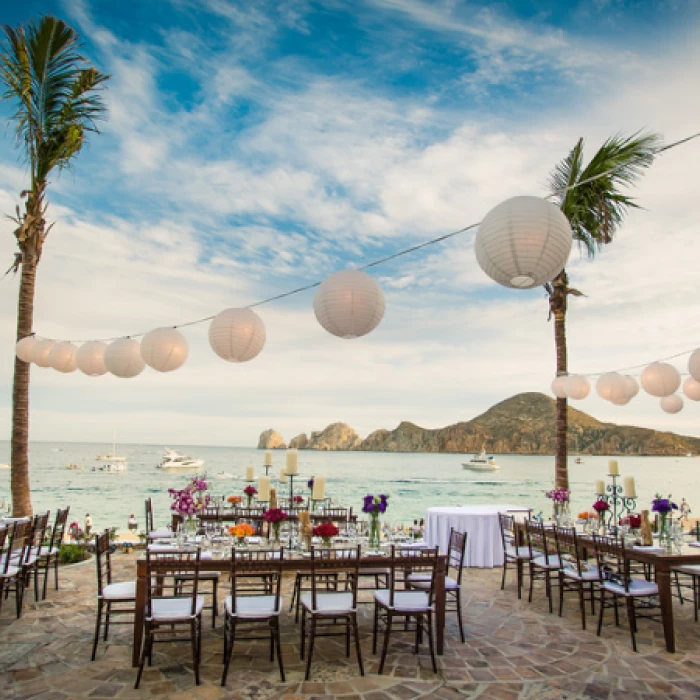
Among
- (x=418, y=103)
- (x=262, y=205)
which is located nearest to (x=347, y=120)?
(x=418, y=103)

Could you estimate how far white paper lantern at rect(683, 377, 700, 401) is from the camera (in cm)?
846

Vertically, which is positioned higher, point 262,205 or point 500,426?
point 262,205

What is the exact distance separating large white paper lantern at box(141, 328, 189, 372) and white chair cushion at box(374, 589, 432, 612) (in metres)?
3.10

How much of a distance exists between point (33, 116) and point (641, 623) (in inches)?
408

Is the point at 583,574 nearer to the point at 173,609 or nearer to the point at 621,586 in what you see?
the point at 621,586

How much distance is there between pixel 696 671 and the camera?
4152 millimetres

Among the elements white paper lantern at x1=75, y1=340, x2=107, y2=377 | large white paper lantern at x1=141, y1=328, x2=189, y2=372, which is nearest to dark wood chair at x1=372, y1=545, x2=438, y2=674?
large white paper lantern at x1=141, y1=328, x2=189, y2=372

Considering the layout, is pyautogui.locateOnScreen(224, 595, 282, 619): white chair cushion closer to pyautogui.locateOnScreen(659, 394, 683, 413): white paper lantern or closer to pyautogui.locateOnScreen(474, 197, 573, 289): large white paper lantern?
pyautogui.locateOnScreen(474, 197, 573, 289): large white paper lantern

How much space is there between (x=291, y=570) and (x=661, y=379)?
5696 millimetres

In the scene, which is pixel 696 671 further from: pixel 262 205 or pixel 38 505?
pixel 38 505

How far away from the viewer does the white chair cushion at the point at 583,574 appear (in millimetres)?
5425

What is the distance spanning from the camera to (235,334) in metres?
5.00

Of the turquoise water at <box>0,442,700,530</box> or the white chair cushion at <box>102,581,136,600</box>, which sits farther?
the turquoise water at <box>0,442,700,530</box>

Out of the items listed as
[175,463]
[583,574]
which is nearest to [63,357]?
[583,574]
